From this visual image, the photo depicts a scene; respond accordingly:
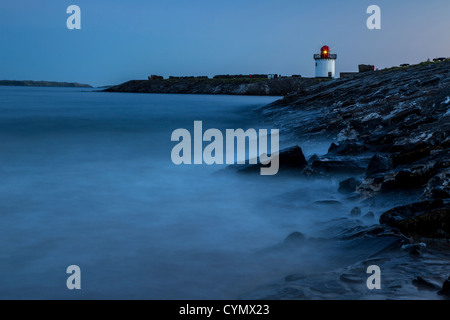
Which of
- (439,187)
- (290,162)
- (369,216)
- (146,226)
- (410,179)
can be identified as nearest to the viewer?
(439,187)

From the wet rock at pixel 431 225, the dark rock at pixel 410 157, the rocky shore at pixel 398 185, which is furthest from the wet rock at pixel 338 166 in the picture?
the wet rock at pixel 431 225

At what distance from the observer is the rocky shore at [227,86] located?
96000 millimetres

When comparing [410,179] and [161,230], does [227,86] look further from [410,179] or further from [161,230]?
[161,230]

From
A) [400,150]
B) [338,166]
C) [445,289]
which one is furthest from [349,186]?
[445,289]

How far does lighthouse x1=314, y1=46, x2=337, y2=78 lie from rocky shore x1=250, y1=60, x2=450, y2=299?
60920mm

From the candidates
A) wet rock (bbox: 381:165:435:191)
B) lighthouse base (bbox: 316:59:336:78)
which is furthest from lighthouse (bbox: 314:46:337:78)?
wet rock (bbox: 381:165:435:191)

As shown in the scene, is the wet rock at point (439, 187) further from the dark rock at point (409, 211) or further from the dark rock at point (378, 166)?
the dark rock at point (378, 166)

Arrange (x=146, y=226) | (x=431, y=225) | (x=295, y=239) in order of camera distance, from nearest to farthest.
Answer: (x=431, y=225) < (x=295, y=239) < (x=146, y=226)

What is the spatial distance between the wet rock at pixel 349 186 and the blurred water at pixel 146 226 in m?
0.29

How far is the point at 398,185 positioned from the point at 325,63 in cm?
7270

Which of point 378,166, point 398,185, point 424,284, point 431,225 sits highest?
point 378,166

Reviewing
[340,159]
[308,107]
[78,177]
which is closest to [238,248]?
[340,159]

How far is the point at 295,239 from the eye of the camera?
6098mm
